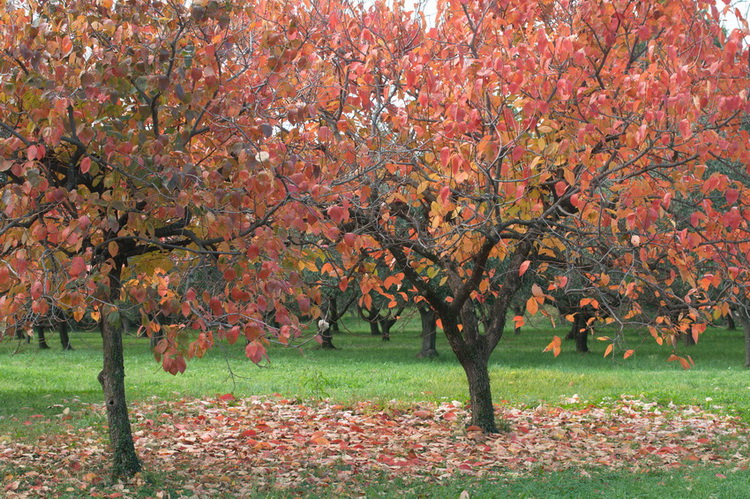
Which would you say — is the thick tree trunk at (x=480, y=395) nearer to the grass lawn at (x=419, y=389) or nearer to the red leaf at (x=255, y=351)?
the grass lawn at (x=419, y=389)

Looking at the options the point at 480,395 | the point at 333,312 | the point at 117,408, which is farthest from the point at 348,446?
the point at 333,312

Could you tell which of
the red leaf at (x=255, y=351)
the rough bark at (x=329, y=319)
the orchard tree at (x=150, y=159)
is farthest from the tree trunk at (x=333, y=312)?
the red leaf at (x=255, y=351)

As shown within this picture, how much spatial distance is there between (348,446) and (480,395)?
6.82ft

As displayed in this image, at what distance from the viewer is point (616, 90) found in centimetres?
658

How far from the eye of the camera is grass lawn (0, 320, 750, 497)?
667cm

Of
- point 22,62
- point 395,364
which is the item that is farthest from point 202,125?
point 395,364

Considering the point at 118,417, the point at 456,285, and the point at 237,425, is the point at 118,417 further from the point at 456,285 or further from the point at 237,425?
the point at 456,285

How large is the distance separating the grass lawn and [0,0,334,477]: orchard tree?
1.20 meters

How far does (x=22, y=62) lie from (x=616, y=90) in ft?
17.3

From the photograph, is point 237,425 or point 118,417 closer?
point 118,417

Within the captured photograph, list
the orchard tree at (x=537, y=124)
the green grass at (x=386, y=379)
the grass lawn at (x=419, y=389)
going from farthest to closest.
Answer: the green grass at (x=386, y=379)
the grass lawn at (x=419, y=389)
the orchard tree at (x=537, y=124)

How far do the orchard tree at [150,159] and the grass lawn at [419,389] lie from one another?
1196 millimetres

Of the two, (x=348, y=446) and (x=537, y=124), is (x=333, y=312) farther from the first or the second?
(x=537, y=124)

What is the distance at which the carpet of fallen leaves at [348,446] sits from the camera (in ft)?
22.9
